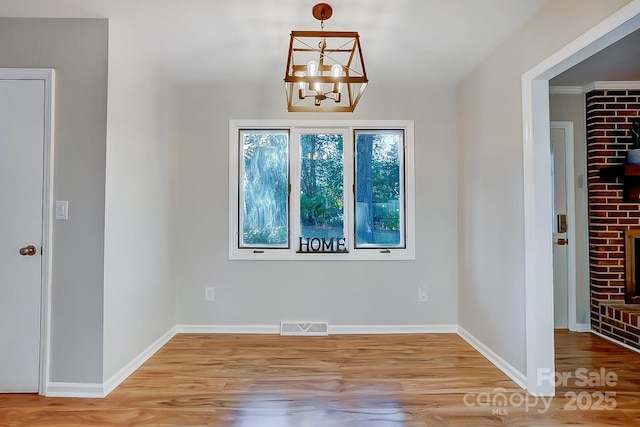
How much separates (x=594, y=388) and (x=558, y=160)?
215cm

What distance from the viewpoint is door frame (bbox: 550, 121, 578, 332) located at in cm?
340

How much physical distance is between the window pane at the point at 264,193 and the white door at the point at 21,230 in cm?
162

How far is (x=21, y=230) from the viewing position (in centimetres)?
216

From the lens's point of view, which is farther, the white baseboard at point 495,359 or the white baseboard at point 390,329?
the white baseboard at point 390,329

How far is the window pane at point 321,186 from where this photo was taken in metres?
3.44

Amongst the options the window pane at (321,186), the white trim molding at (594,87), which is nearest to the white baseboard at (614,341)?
the white trim molding at (594,87)

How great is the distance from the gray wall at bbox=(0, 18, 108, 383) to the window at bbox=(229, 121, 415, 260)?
53.4 inches

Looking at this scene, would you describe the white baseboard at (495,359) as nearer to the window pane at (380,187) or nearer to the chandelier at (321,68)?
the window pane at (380,187)

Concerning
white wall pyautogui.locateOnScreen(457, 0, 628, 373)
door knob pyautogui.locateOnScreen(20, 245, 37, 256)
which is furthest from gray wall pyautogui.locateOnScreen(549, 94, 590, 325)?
door knob pyautogui.locateOnScreen(20, 245, 37, 256)

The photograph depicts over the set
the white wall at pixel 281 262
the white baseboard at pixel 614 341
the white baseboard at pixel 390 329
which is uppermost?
the white wall at pixel 281 262

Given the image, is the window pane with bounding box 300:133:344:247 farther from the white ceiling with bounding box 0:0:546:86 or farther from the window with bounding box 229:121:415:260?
the white ceiling with bounding box 0:0:546:86

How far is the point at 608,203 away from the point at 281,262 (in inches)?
126

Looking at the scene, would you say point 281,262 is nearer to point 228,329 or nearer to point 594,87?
point 228,329

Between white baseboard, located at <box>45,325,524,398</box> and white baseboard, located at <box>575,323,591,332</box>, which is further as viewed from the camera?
white baseboard, located at <box>575,323,591,332</box>
